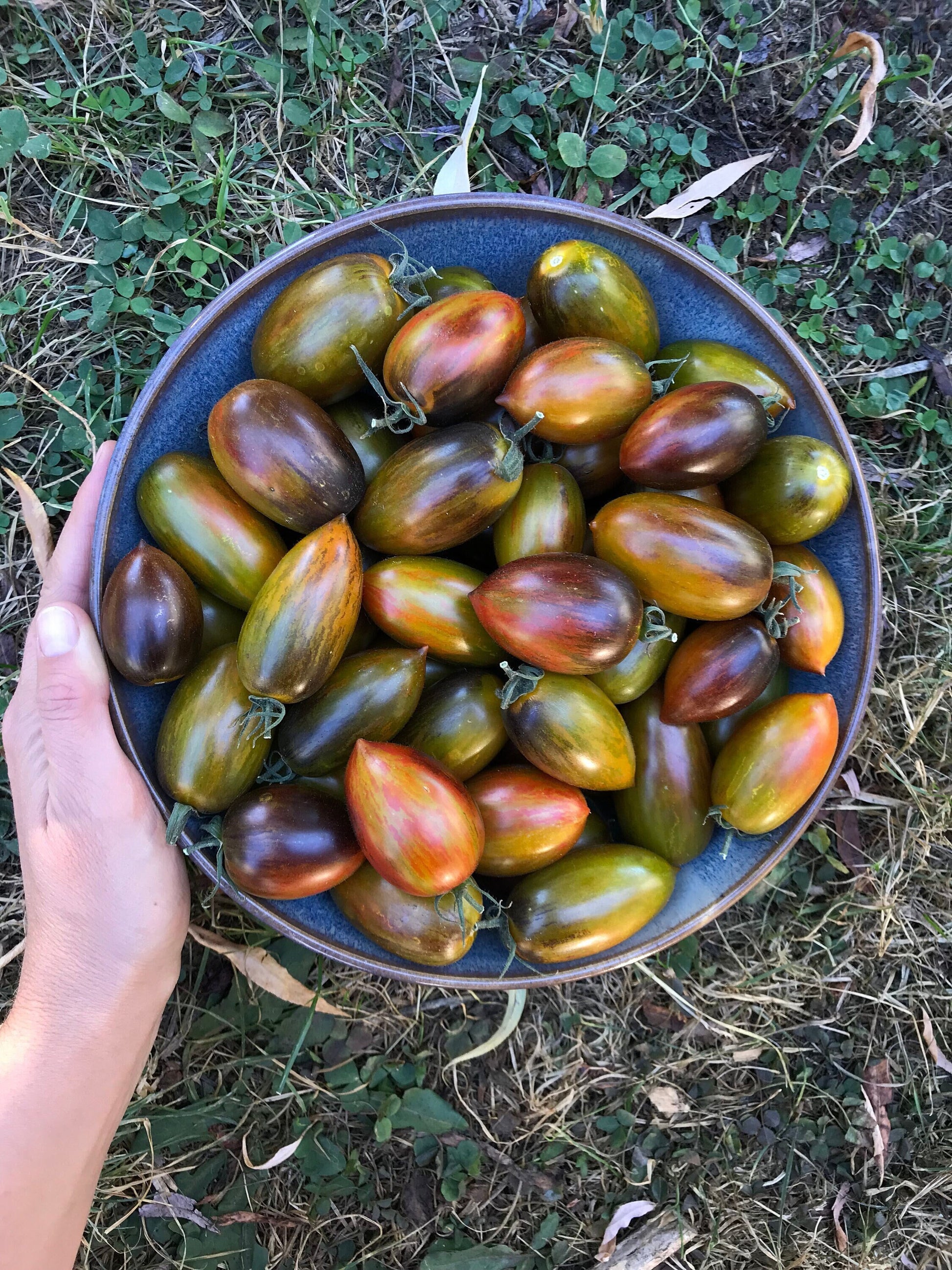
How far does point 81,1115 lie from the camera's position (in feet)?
6.90

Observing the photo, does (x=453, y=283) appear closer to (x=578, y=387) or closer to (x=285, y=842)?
(x=578, y=387)

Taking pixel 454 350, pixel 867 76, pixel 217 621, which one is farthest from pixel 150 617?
pixel 867 76

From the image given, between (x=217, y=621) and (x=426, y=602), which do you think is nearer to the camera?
(x=426, y=602)

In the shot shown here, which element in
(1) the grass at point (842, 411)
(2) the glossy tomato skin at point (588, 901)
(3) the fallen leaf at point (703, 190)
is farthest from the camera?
(3) the fallen leaf at point (703, 190)

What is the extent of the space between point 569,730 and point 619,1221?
5.44 feet

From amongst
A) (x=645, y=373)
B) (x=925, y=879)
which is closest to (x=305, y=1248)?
(x=925, y=879)

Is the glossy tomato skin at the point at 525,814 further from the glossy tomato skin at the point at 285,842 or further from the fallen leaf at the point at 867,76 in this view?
the fallen leaf at the point at 867,76

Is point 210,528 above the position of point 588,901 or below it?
above

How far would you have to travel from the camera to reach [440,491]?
5.64 ft

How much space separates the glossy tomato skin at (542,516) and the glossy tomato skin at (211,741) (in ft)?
1.93

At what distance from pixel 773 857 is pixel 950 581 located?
121 centimetres

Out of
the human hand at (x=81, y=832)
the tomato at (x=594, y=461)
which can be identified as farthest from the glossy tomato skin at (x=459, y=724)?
the human hand at (x=81, y=832)

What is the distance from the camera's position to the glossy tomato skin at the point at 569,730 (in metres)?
1.76

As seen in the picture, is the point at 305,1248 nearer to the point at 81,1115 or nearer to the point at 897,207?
the point at 81,1115
